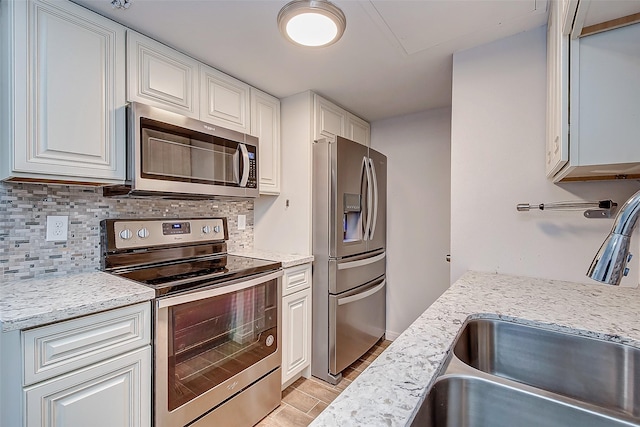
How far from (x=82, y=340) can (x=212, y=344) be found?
0.59m

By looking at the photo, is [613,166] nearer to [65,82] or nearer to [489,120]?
[489,120]

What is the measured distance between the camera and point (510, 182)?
1.62 m

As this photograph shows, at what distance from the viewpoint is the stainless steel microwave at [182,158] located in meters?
1.45

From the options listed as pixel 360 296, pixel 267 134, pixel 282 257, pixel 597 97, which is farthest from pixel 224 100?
pixel 597 97

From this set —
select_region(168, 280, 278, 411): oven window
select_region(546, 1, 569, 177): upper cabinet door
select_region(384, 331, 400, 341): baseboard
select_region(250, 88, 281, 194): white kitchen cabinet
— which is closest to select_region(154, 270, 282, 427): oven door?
select_region(168, 280, 278, 411): oven window

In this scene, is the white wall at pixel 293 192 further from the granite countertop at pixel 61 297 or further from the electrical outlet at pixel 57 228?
the electrical outlet at pixel 57 228

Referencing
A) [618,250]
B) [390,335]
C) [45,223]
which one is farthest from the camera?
[390,335]

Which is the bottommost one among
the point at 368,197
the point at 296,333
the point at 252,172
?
the point at 296,333

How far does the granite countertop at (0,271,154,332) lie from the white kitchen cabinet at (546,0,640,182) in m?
1.75

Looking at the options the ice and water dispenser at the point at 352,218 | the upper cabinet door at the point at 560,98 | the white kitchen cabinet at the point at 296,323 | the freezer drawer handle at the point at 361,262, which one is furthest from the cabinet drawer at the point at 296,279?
the upper cabinet door at the point at 560,98

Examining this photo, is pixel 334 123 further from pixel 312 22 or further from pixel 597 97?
pixel 597 97

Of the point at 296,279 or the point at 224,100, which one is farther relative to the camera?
the point at 296,279

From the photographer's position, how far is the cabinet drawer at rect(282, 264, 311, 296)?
2013mm

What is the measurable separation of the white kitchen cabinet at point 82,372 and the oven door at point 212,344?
71 millimetres
